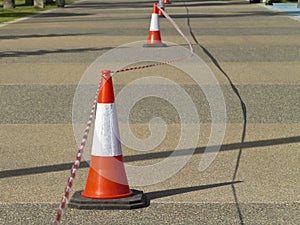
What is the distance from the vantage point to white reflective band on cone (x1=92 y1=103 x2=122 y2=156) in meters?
6.62

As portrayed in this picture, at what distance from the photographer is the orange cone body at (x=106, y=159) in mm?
6508

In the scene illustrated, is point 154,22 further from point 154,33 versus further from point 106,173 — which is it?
point 106,173

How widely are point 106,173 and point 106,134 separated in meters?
0.28

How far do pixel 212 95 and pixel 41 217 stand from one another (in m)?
6.14

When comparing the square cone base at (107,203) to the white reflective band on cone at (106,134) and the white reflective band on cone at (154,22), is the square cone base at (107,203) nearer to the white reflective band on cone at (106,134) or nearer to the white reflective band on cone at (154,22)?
the white reflective band on cone at (106,134)

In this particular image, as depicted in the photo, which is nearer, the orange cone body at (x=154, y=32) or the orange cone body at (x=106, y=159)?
the orange cone body at (x=106, y=159)

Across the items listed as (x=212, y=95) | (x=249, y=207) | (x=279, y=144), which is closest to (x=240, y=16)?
(x=212, y=95)

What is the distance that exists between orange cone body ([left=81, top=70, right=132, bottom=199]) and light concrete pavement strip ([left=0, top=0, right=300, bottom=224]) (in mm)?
211

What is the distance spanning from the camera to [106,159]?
260 inches

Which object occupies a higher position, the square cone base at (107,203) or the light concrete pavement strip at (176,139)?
the square cone base at (107,203)

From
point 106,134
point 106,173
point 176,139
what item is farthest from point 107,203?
point 176,139

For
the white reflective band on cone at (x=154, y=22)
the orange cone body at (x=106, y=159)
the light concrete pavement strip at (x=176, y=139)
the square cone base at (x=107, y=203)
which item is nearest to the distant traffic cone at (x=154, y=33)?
the white reflective band on cone at (x=154, y=22)

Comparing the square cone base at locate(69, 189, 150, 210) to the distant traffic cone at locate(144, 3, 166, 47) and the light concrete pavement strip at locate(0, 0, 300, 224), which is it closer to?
the light concrete pavement strip at locate(0, 0, 300, 224)

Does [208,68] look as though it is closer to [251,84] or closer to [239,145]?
[251,84]
